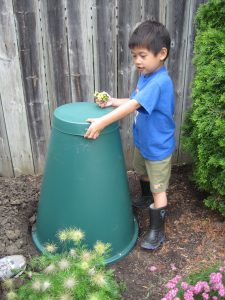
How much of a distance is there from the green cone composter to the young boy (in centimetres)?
11

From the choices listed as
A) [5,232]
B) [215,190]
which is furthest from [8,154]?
[215,190]

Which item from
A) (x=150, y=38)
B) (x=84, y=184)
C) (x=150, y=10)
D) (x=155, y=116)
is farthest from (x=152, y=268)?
(x=150, y=10)

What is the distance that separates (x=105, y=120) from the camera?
218cm

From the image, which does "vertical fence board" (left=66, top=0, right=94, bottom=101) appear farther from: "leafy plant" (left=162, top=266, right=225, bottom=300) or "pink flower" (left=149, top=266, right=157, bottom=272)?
"leafy plant" (left=162, top=266, right=225, bottom=300)

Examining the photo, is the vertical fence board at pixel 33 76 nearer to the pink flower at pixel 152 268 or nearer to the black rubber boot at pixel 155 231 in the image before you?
the black rubber boot at pixel 155 231

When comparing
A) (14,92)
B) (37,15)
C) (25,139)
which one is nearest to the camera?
(37,15)

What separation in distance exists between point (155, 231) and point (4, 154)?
1545mm

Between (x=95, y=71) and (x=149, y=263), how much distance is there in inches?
61.7

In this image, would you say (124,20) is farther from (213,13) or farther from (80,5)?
(213,13)

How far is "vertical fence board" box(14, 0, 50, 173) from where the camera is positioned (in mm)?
2790

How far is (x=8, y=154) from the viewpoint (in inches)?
133

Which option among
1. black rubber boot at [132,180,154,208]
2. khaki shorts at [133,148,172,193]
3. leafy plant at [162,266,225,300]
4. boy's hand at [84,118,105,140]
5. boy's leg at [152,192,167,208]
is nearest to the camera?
leafy plant at [162,266,225,300]

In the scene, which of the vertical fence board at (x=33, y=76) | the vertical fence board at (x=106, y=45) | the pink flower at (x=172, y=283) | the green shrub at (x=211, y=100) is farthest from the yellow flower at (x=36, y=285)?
the vertical fence board at (x=106, y=45)

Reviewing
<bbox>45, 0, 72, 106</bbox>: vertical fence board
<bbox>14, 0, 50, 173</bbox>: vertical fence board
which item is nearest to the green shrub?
<bbox>45, 0, 72, 106</bbox>: vertical fence board
